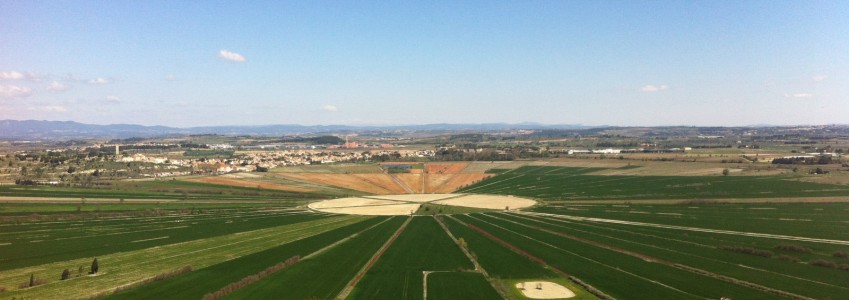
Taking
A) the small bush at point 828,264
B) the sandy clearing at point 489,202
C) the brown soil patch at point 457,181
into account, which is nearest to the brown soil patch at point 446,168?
the brown soil patch at point 457,181

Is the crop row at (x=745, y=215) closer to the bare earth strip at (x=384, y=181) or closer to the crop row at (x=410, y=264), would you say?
the crop row at (x=410, y=264)

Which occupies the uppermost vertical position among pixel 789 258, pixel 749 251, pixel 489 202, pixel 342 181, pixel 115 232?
pixel 789 258

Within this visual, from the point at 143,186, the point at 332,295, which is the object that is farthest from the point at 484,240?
the point at 143,186

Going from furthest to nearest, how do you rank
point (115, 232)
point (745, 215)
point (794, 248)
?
1. point (745, 215)
2. point (115, 232)
3. point (794, 248)

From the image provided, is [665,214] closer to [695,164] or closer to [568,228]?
[568,228]

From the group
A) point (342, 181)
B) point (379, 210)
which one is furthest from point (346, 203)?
point (342, 181)

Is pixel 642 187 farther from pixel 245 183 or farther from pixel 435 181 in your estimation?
pixel 245 183

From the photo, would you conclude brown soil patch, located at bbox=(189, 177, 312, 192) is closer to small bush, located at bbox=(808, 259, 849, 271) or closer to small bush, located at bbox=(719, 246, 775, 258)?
small bush, located at bbox=(719, 246, 775, 258)
